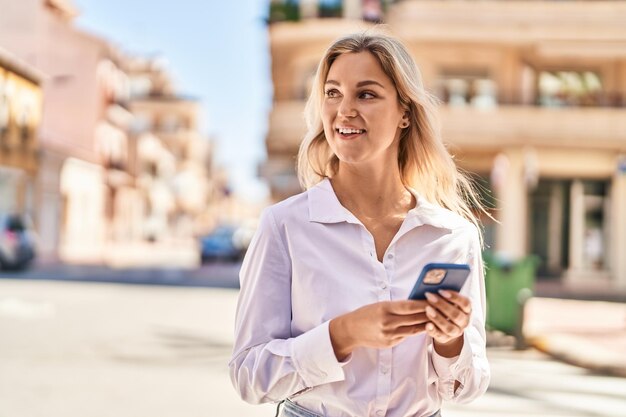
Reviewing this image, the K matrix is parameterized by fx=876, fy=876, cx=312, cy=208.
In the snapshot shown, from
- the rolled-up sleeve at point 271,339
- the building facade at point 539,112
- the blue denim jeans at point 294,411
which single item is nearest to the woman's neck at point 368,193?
the rolled-up sleeve at point 271,339

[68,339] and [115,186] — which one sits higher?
[115,186]

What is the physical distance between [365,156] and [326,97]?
0.57ft

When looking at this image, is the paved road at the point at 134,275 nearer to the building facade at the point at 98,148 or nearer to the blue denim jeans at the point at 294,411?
the building facade at the point at 98,148

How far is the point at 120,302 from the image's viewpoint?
15516mm

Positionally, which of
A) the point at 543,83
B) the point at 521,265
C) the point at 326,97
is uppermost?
the point at 543,83

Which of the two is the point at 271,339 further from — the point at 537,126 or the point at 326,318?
the point at 537,126

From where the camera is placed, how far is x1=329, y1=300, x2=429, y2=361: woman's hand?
68.9 inches

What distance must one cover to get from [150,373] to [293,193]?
19492 millimetres

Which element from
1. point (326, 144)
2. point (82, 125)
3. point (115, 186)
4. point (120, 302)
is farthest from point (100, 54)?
point (326, 144)

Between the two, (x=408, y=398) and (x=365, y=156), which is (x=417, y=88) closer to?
(x=365, y=156)

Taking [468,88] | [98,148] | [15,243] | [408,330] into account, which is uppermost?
[468,88]

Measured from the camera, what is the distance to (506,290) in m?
11.6

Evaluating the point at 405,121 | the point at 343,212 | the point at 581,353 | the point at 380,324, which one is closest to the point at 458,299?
the point at 380,324

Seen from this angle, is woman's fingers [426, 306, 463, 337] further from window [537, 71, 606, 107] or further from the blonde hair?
window [537, 71, 606, 107]
